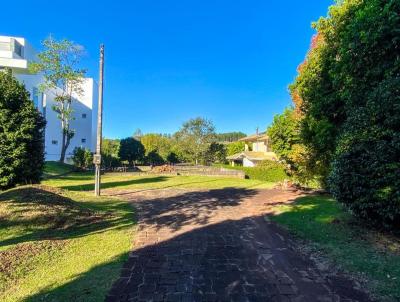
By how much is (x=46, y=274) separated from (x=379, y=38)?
8213 mm

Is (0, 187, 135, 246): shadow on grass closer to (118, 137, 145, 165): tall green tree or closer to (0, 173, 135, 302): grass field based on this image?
(0, 173, 135, 302): grass field

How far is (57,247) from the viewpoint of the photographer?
575cm

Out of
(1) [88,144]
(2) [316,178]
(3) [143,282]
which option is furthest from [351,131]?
(1) [88,144]

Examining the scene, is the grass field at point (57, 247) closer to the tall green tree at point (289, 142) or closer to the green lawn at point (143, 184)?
the green lawn at point (143, 184)

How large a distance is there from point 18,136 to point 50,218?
5.53 meters

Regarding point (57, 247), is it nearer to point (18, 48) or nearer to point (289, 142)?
point (289, 142)

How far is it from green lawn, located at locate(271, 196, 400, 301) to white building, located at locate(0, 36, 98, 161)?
23022 mm

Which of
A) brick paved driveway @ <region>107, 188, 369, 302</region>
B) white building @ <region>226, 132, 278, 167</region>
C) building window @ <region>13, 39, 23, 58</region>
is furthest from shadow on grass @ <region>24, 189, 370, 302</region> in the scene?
building window @ <region>13, 39, 23, 58</region>

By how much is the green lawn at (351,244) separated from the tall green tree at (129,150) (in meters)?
40.1

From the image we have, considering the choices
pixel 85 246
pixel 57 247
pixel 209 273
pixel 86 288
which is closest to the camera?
pixel 86 288

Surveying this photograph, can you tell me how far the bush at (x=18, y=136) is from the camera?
11188mm

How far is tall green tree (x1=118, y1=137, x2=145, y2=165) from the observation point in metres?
47.0

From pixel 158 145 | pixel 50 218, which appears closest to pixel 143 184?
pixel 50 218

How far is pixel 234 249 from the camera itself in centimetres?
595
